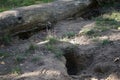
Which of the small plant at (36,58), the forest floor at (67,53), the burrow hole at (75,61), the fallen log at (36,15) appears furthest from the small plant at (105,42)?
the fallen log at (36,15)

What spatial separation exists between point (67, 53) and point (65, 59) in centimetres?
33

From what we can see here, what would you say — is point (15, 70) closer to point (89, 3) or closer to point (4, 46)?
point (4, 46)

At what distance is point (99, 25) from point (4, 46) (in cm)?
298

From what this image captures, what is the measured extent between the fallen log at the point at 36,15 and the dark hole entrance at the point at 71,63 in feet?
6.31

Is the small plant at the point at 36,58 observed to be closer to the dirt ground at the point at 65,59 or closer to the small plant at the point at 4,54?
the dirt ground at the point at 65,59

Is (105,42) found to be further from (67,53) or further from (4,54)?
(4,54)

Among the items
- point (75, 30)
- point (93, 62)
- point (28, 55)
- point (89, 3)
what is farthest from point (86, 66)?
point (89, 3)

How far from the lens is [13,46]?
27.7 feet

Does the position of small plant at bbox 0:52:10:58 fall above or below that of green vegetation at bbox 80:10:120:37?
below

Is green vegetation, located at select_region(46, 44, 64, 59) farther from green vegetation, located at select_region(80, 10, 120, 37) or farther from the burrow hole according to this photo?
green vegetation, located at select_region(80, 10, 120, 37)

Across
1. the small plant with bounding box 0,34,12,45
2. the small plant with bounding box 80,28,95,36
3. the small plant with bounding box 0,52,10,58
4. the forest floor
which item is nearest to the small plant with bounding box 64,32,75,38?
the forest floor

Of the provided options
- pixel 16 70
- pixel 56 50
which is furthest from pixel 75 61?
pixel 16 70

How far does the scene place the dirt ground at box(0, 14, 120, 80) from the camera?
6464mm

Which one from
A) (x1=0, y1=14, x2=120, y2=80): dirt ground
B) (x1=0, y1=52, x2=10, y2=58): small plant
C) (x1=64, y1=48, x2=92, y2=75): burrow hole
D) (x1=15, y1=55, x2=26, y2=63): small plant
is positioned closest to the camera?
(x1=0, y1=14, x2=120, y2=80): dirt ground
